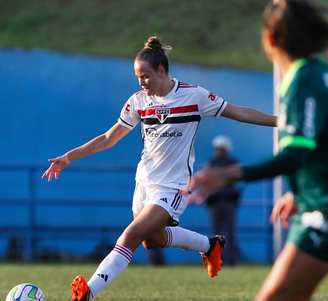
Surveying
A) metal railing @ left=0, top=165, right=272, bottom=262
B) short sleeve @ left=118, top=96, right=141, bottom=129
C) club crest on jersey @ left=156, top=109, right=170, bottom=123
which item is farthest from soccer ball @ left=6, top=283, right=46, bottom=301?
metal railing @ left=0, top=165, right=272, bottom=262

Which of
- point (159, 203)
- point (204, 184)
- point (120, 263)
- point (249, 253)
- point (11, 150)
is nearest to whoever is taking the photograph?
point (204, 184)

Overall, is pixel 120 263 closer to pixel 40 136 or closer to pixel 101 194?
pixel 101 194

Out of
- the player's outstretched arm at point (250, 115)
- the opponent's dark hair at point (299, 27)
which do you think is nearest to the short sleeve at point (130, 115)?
the player's outstretched arm at point (250, 115)

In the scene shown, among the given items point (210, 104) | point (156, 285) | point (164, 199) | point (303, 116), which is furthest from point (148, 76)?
point (156, 285)

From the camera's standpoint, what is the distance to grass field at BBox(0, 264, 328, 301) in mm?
6383

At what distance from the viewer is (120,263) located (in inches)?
189

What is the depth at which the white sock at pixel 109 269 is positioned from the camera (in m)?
4.60

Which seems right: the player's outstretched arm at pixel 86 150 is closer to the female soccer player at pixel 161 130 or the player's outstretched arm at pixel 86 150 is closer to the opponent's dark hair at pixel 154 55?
the female soccer player at pixel 161 130

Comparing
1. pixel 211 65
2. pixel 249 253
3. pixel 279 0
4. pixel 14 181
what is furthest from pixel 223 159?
pixel 279 0

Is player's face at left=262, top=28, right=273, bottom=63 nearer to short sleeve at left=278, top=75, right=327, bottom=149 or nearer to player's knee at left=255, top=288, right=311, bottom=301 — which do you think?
short sleeve at left=278, top=75, right=327, bottom=149

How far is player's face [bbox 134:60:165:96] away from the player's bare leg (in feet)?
9.14

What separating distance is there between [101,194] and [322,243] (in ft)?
44.0

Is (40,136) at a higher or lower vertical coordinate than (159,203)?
lower

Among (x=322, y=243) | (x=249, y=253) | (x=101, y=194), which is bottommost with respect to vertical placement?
(x=249, y=253)
